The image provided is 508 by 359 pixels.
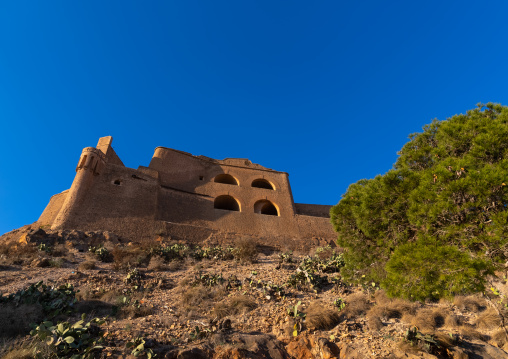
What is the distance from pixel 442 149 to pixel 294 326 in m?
4.63

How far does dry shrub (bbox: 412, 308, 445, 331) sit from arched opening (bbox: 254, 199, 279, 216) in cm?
1418

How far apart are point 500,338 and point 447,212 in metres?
2.26

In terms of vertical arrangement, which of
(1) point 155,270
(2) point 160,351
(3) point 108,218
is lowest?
(2) point 160,351

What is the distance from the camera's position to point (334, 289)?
25.6 ft

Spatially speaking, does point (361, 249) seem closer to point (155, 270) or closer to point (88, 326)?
point (88, 326)

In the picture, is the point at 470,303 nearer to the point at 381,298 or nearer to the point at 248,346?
the point at 381,298

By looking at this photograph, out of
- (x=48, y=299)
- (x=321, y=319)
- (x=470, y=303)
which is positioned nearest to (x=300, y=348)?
(x=321, y=319)

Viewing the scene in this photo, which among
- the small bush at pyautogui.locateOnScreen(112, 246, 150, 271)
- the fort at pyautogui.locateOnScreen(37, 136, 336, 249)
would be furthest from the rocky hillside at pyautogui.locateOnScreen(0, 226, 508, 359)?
the fort at pyautogui.locateOnScreen(37, 136, 336, 249)

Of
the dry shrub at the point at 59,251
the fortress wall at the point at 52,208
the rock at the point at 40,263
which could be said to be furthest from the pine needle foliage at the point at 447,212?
the fortress wall at the point at 52,208

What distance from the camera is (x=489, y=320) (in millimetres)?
5500

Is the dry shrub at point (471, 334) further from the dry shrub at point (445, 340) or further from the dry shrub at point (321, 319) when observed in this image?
the dry shrub at point (321, 319)

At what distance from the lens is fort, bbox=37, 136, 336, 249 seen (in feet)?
47.9

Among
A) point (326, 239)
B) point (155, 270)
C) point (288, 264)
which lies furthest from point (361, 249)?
point (326, 239)

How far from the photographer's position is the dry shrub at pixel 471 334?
5.20m
